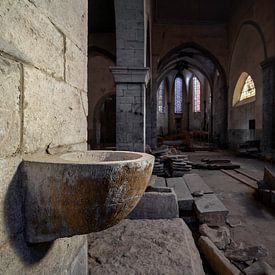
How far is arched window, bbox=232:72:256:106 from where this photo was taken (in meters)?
12.6

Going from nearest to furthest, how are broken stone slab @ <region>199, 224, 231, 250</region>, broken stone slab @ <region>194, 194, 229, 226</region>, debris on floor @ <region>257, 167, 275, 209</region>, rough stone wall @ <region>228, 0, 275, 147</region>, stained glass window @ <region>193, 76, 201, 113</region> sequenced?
broken stone slab @ <region>199, 224, 231, 250</region>
broken stone slab @ <region>194, 194, 229, 226</region>
debris on floor @ <region>257, 167, 275, 209</region>
rough stone wall @ <region>228, 0, 275, 147</region>
stained glass window @ <region>193, 76, 201, 113</region>

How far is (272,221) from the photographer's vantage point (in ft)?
11.9

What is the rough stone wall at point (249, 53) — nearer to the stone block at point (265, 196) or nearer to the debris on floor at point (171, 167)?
the debris on floor at point (171, 167)

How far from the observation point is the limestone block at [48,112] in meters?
1.00

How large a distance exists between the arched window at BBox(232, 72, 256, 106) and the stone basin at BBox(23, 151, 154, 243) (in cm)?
1271

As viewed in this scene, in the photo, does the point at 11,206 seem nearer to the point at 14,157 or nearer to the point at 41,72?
the point at 14,157

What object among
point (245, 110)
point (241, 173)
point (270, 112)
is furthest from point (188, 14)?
point (241, 173)

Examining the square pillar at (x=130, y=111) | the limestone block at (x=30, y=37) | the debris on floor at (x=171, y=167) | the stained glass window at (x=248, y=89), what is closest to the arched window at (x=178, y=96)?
the stained glass window at (x=248, y=89)

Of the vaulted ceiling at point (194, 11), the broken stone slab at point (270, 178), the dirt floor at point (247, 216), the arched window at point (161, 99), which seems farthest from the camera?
the arched window at point (161, 99)

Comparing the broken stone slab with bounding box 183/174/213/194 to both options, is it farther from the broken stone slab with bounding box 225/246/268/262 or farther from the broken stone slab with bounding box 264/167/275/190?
the broken stone slab with bounding box 225/246/268/262

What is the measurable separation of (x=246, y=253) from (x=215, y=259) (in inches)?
15.7

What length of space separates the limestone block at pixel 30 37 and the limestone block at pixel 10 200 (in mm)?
413

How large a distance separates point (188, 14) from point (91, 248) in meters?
15.3

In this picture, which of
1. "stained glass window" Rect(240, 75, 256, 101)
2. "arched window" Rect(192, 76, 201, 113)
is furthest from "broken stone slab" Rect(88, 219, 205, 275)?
"arched window" Rect(192, 76, 201, 113)
